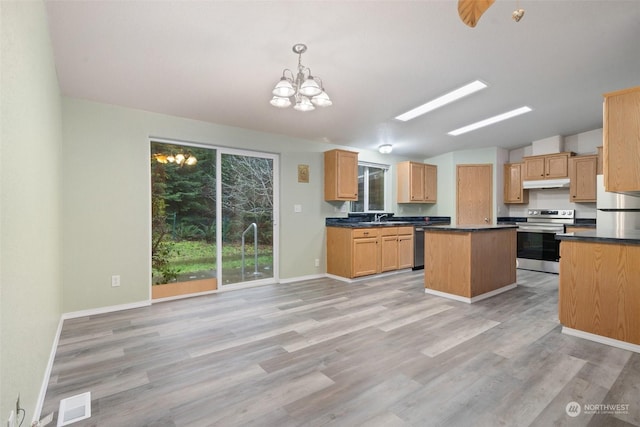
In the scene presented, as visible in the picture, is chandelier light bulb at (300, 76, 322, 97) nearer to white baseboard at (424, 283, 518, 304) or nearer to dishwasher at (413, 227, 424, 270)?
white baseboard at (424, 283, 518, 304)

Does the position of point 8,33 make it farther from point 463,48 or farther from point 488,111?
point 488,111

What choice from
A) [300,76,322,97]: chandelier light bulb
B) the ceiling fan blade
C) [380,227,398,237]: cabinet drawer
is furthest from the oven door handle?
the ceiling fan blade

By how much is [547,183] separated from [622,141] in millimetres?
3733

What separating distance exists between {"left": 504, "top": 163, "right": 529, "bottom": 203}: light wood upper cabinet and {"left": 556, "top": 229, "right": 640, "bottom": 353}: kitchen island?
13.0 ft

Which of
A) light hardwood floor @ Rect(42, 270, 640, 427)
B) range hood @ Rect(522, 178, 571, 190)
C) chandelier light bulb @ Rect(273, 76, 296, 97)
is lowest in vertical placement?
light hardwood floor @ Rect(42, 270, 640, 427)

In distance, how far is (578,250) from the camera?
2.68 meters

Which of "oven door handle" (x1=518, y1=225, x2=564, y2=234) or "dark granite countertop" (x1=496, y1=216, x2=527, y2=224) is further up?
"dark granite countertop" (x1=496, y1=216, x2=527, y2=224)

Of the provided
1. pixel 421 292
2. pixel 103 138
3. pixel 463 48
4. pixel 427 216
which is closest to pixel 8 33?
pixel 103 138

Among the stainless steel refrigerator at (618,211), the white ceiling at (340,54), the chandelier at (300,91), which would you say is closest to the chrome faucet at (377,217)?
the white ceiling at (340,54)

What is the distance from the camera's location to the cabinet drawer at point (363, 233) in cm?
480

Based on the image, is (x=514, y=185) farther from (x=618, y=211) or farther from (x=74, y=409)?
(x=74, y=409)

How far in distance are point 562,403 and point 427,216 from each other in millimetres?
5362

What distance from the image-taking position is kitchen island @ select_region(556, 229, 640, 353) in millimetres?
2402

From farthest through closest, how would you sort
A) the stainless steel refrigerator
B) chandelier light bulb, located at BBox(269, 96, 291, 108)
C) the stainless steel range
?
1. the stainless steel range
2. the stainless steel refrigerator
3. chandelier light bulb, located at BBox(269, 96, 291, 108)
